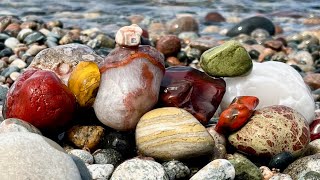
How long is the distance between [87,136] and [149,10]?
11.0 m

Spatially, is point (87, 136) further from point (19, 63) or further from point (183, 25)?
point (183, 25)

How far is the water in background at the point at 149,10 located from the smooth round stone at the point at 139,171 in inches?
344

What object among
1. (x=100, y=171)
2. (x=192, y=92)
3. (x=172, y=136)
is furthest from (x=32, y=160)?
(x=192, y=92)

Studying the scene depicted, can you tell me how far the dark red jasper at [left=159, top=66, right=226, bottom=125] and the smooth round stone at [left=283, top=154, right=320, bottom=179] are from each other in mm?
698

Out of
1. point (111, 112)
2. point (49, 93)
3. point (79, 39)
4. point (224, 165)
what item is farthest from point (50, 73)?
point (79, 39)

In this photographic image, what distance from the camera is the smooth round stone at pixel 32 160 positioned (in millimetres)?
3453

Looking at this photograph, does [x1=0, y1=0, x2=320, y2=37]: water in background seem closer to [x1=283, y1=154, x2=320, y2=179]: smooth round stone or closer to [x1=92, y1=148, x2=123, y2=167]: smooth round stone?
[x1=92, y1=148, x2=123, y2=167]: smooth round stone

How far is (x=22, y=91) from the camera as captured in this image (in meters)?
4.43

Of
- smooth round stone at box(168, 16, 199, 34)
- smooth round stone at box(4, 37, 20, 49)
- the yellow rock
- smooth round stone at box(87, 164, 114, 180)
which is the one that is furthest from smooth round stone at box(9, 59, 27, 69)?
smooth round stone at box(168, 16, 199, 34)

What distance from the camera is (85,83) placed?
4.57 m

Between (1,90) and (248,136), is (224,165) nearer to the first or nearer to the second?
(248,136)

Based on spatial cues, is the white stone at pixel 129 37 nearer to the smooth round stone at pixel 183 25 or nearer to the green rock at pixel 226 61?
the green rock at pixel 226 61

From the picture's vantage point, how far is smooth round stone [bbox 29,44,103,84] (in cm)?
507

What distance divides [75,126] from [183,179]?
92 centimetres
